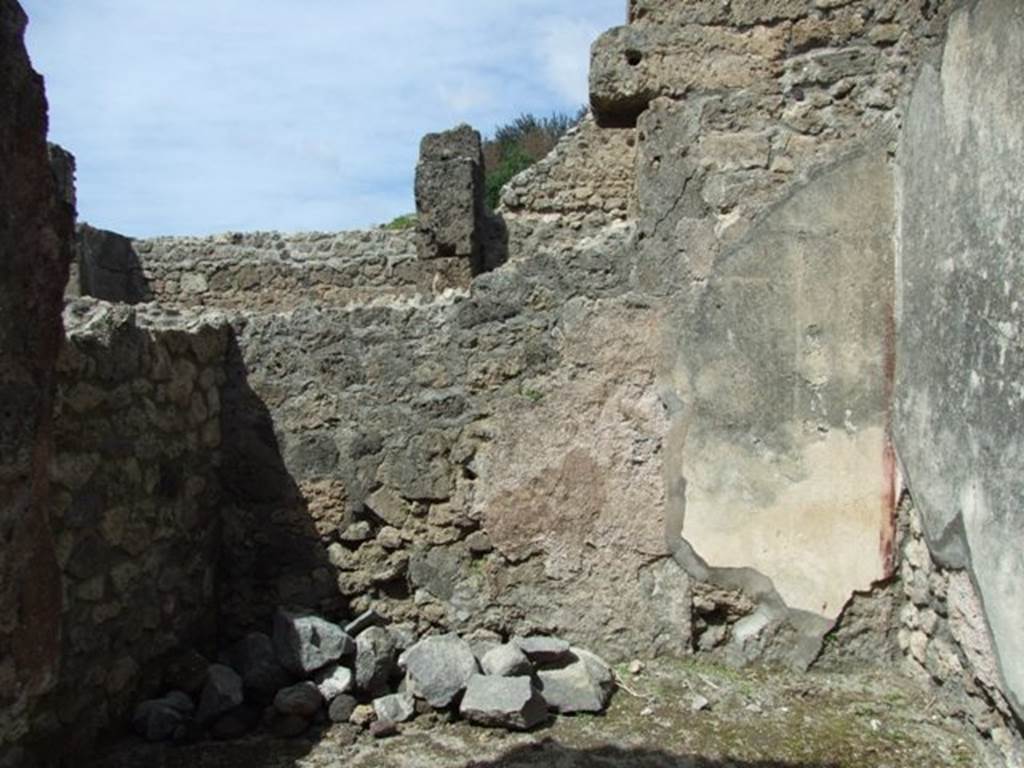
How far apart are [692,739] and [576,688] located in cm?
41

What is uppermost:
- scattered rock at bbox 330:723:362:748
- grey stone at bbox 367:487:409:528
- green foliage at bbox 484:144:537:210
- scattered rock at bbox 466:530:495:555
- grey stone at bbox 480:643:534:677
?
green foliage at bbox 484:144:537:210

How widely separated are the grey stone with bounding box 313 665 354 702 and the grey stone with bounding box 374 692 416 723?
11cm

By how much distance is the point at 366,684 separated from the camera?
10.9 ft

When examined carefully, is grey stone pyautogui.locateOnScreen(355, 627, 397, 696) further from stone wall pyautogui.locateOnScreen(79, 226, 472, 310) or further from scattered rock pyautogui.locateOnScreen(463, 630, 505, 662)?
stone wall pyautogui.locateOnScreen(79, 226, 472, 310)

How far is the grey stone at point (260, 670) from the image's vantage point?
3336 millimetres

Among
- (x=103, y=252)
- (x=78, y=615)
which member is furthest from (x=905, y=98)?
(x=103, y=252)

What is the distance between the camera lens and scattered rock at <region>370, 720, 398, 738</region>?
3117 mm

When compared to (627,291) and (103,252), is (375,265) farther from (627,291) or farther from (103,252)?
(627,291)

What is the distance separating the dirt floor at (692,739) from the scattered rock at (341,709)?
0.19 ft

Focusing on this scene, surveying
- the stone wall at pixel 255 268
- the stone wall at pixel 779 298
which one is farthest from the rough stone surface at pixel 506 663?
the stone wall at pixel 255 268

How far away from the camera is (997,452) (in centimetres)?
253

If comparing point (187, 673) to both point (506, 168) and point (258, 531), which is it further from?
point (506, 168)

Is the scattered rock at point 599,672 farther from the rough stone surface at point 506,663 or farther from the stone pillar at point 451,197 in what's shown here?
the stone pillar at point 451,197

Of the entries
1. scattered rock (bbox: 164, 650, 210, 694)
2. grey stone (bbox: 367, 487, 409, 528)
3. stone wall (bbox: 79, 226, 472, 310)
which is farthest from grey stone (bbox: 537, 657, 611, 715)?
stone wall (bbox: 79, 226, 472, 310)
